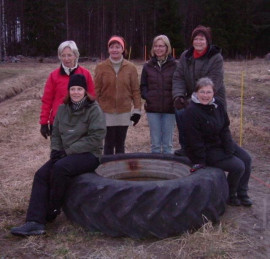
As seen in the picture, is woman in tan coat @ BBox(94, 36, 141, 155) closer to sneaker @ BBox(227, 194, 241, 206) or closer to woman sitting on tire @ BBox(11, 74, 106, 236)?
woman sitting on tire @ BBox(11, 74, 106, 236)

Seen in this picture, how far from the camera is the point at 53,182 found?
3.67 meters

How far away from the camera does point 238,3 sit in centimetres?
4138

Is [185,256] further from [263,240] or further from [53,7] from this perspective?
[53,7]

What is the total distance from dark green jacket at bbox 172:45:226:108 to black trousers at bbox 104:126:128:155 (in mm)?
813

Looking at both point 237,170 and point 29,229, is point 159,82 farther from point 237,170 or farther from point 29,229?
point 29,229

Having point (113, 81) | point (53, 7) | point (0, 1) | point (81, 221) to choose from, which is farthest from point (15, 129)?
point (53, 7)

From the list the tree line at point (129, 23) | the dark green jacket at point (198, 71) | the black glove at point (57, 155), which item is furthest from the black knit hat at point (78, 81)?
the tree line at point (129, 23)

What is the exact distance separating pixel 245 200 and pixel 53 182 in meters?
1.94

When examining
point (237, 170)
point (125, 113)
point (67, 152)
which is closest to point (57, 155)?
point (67, 152)

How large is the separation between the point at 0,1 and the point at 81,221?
3569 cm

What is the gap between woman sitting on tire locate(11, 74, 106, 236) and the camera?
145 inches

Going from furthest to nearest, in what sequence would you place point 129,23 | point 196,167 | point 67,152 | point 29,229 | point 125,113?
point 129,23, point 125,113, point 196,167, point 67,152, point 29,229

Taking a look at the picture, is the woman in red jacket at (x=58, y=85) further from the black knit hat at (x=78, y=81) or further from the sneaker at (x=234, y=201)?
the sneaker at (x=234, y=201)

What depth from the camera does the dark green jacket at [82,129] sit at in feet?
12.5
